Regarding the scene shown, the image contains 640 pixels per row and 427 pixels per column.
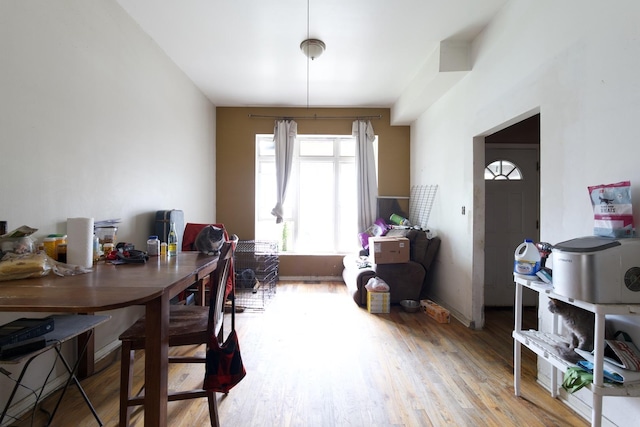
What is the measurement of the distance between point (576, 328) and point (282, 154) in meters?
3.87

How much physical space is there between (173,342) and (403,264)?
8.77 feet

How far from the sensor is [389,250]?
3.40 meters

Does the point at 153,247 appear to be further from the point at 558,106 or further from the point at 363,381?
the point at 558,106

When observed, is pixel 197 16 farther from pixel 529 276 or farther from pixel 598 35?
pixel 529 276

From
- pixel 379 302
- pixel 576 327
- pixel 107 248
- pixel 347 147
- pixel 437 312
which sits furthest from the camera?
pixel 347 147

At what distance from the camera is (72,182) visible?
1901mm

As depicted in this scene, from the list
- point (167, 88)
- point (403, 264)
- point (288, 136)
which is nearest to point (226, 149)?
point (288, 136)

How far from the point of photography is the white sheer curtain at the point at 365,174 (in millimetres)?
4496

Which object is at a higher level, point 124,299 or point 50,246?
point 50,246

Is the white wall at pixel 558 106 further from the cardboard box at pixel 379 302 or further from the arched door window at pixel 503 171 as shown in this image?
the cardboard box at pixel 379 302

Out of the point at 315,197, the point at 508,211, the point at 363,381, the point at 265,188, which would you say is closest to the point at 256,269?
the point at 265,188

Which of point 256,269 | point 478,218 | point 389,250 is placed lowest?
point 256,269

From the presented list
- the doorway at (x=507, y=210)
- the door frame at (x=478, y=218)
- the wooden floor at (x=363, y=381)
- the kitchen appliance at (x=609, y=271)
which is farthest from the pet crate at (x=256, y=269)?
the kitchen appliance at (x=609, y=271)

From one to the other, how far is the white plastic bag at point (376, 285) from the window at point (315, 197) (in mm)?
1412
